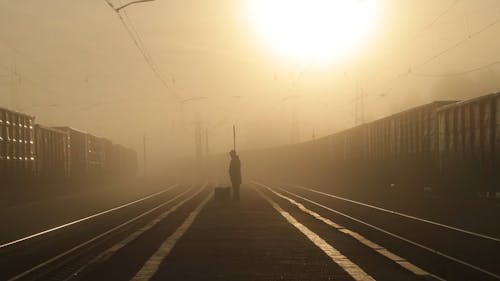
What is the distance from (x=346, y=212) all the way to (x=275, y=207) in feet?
10.2

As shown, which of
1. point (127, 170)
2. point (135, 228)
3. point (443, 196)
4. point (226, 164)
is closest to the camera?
point (135, 228)

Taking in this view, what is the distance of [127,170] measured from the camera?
77062mm

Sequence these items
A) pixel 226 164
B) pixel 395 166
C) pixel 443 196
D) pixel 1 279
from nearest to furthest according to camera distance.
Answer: pixel 1 279 → pixel 443 196 → pixel 395 166 → pixel 226 164

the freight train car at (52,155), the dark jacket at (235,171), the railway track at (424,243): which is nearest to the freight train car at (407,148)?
the dark jacket at (235,171)

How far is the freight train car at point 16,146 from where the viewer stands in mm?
24625

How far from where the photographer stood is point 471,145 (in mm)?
22266

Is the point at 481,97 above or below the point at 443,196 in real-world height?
above

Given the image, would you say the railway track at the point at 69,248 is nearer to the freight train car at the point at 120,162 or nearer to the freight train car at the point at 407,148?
the freight train car at the point at 407,148

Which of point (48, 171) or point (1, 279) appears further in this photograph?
point (48, 171)

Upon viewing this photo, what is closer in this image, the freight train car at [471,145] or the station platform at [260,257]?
the station platform at [260,257]

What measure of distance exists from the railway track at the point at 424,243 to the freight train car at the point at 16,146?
11273 millimetres

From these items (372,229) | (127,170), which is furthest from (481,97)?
(127,170)

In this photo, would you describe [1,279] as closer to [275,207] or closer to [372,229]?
[372,229]

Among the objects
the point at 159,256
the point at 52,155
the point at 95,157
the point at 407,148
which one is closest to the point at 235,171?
the point at 407,148
